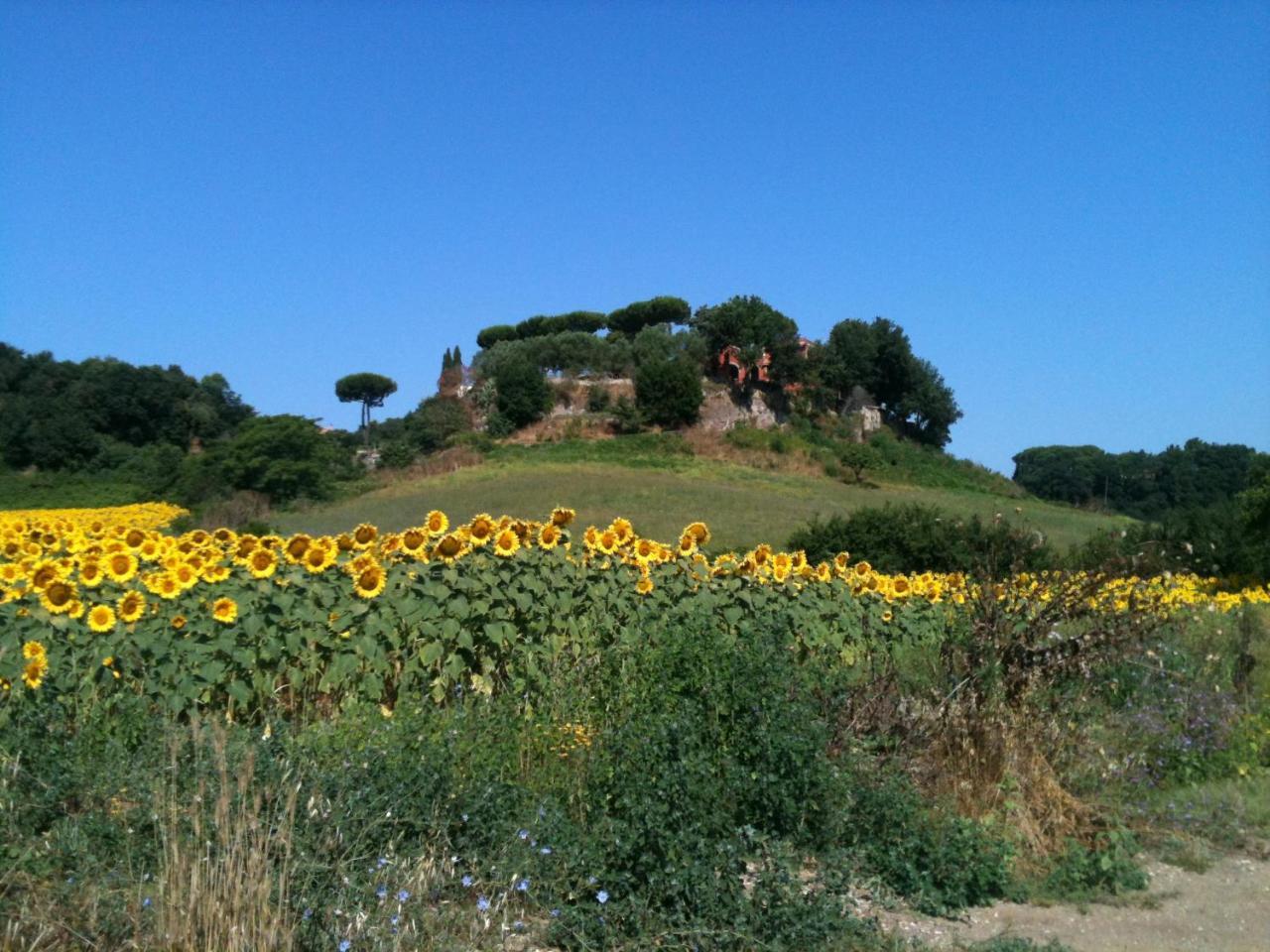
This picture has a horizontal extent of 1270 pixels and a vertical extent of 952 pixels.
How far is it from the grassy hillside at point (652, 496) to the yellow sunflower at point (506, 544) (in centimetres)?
1220

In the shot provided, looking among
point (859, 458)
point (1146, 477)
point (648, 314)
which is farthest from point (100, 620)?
point (648, 314)

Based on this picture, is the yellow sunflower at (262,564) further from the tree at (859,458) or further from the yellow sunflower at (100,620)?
the tree at (859,458)

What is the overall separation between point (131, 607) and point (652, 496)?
84.7 ft

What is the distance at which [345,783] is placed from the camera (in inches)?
148

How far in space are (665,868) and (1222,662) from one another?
17.8 feet

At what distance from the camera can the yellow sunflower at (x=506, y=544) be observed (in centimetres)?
575

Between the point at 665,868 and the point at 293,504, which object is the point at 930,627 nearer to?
the point at 665,868

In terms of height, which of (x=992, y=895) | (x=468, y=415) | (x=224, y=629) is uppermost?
(x=468, y=415)

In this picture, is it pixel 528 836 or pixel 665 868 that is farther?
pixel 528 836

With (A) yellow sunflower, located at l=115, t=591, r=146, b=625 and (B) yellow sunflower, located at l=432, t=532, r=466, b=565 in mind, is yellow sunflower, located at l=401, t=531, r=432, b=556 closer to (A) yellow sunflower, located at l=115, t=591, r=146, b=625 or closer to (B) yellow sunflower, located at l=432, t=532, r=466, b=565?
(B) yellow sunflower, located at l=432, t=532, r=466, b=565

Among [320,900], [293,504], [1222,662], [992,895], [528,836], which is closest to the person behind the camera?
[320,900]

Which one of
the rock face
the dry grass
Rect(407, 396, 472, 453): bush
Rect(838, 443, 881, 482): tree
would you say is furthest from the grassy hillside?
the dry grass

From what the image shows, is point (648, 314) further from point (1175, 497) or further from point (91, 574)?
point (91, 574)

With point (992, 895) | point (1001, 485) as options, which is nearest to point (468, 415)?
point (1001, 485)
